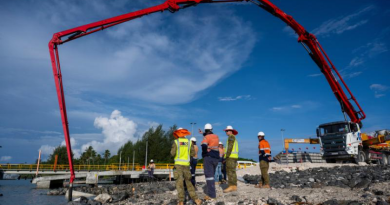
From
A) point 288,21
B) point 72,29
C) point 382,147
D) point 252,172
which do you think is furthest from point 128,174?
point 382,147

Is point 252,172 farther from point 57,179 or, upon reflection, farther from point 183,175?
point 57,179

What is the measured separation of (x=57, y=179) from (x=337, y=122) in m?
28.5

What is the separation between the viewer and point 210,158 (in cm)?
720

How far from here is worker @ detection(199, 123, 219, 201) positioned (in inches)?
278

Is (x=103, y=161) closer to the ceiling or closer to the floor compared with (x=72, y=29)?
closer to the floor

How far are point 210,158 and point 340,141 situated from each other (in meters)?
14.9

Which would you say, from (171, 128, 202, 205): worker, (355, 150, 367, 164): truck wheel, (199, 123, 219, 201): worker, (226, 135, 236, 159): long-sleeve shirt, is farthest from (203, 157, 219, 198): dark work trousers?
(355, 150, 367, 164): truck wheel

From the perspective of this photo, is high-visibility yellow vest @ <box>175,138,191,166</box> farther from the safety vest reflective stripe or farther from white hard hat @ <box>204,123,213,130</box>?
the safety vest reflective stripe

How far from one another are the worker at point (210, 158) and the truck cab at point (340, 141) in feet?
47.9

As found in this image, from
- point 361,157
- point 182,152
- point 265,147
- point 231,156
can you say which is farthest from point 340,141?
point 182,152

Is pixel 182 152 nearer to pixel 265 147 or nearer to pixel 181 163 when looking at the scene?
pixel 181 163

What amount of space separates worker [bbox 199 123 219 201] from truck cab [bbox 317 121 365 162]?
1460cm

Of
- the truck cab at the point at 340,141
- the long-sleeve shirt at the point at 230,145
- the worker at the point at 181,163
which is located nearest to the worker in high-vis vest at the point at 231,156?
the long-sleeve shirt at the point at 230,145

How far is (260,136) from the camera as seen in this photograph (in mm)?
9336
